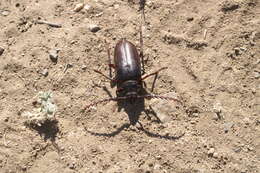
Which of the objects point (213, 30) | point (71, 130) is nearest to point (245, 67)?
point (213, 30)

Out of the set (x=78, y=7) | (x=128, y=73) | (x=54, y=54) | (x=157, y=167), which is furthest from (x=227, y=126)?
(x=78, y=7)

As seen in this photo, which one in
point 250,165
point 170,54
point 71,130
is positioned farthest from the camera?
point 170,54

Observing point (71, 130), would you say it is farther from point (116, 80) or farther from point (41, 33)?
point (41, 33)

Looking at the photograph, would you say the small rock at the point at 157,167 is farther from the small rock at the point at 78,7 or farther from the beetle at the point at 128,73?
the small rock at the point at 78,7

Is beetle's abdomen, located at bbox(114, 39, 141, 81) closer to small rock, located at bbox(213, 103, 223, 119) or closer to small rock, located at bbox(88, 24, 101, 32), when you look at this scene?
small rock, located at bbox(88, 24, 101, 32)

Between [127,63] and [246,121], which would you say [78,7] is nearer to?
[127,63]

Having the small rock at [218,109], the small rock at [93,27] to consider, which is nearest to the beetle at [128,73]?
the small rock at [93,27]

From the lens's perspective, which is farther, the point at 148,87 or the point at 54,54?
the point at 54,54
